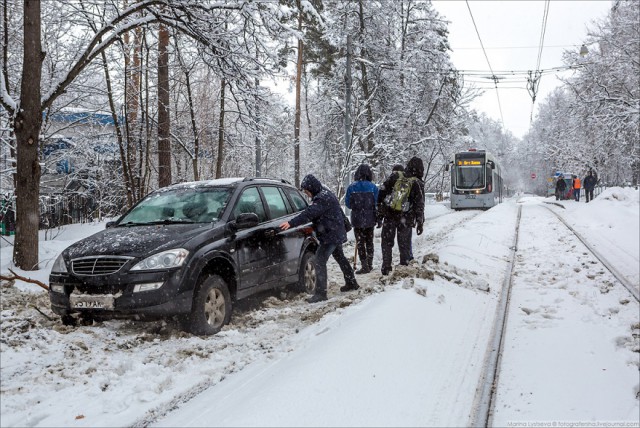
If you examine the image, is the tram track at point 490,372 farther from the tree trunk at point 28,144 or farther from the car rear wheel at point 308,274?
the tree trunk at point 28,144

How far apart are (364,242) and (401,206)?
4.68 ft

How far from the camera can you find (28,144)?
8141mm

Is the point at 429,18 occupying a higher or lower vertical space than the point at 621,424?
higher

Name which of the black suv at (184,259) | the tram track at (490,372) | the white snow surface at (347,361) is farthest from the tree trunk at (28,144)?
the tram track at (490,372)

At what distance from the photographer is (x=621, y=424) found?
3279 mm

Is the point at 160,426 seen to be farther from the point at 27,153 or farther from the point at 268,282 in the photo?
the point at 27,153

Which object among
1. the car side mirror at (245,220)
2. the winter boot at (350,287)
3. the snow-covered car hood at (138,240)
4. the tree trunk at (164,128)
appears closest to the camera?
the snow-covered car hood at (138,240)

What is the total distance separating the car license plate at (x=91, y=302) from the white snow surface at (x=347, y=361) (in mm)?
330

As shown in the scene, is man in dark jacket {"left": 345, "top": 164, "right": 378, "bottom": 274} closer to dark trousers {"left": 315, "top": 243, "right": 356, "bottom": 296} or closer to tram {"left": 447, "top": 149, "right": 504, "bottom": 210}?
dark trousers {"left": 315, "top": 243, "right": 356, "bottom": 296}

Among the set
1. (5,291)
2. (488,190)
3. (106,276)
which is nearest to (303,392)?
(106,276)

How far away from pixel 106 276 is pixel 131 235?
648 mm

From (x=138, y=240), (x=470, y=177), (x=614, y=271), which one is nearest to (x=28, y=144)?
(x=138, y=240)

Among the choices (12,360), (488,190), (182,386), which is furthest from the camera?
(488,190)

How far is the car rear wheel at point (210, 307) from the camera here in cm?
512
